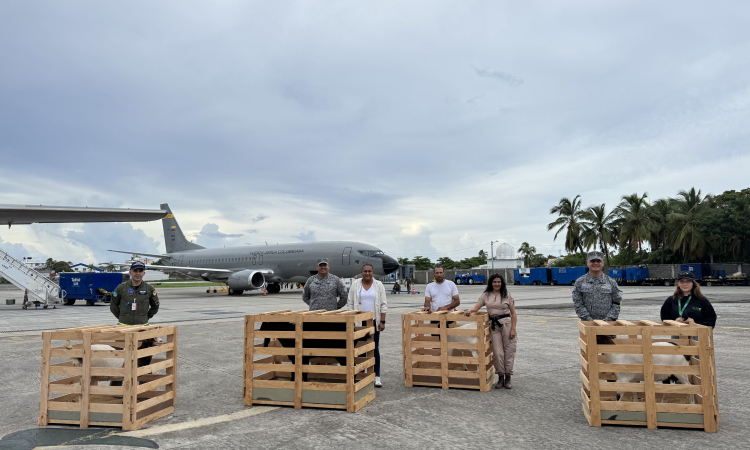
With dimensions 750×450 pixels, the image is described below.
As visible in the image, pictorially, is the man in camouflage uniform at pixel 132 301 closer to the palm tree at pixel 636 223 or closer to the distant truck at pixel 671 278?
the distant truck at pixel 671 278

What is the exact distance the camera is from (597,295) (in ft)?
20.1

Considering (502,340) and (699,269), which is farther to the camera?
(699,269)

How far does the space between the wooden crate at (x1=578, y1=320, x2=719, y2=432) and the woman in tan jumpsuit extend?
4.99 ft

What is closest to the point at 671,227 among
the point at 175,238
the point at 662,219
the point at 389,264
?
the point at 662,219

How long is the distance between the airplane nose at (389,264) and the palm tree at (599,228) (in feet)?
119

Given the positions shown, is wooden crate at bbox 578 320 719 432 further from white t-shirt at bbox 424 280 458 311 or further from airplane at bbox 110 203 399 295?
airplane at bbox 110 203 399 295

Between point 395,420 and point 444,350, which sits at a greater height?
point 444,350

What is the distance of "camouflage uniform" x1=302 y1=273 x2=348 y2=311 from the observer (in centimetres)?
700

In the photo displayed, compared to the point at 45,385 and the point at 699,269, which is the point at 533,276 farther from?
the point at 45,385

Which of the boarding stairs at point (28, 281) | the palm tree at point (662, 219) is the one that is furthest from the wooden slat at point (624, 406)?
the palm tree at point (662, 219)

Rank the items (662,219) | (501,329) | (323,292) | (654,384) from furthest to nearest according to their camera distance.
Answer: (662,219)
(323,292)
(501,329)
(654,384)

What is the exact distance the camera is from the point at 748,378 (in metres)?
6.87

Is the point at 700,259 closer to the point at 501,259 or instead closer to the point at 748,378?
the point at 501,259

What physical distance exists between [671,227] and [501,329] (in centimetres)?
5285
